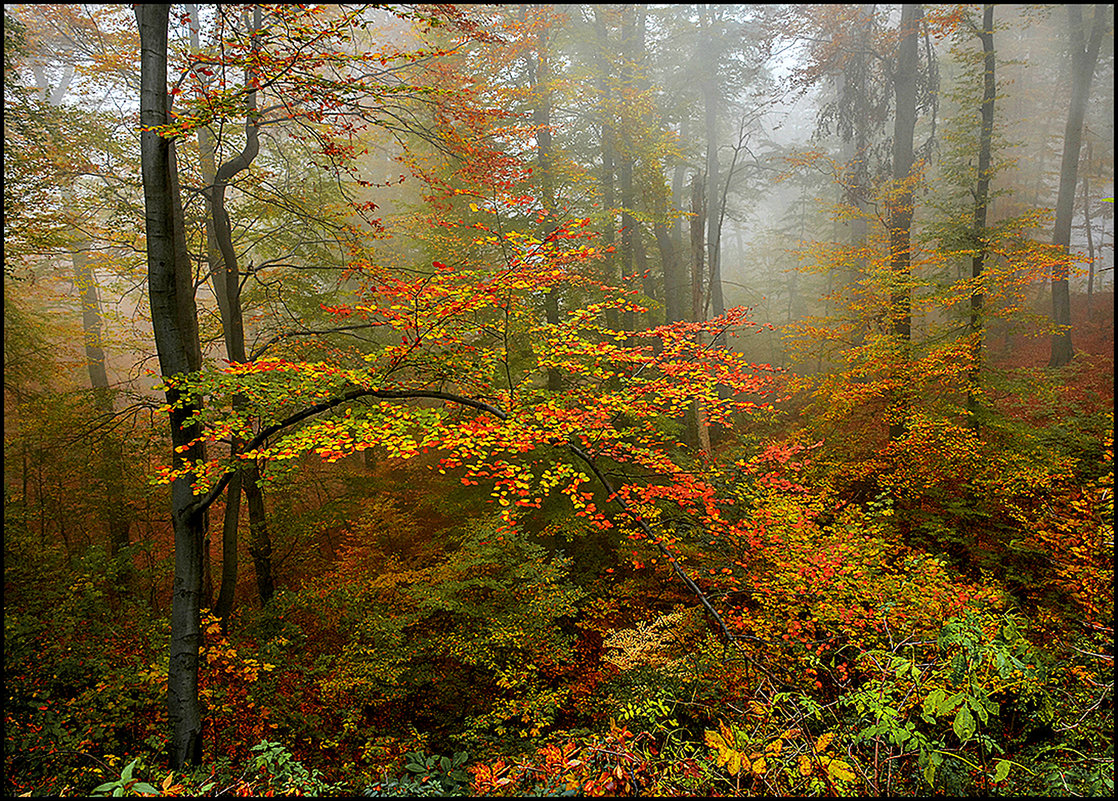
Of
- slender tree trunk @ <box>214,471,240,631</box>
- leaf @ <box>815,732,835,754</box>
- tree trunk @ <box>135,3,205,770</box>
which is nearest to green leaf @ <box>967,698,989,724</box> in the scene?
leaf @ <box>815,732,835,754</box>

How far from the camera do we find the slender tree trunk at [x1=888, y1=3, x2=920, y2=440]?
27.1 ft

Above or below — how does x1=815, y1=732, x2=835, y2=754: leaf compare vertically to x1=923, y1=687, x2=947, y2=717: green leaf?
below

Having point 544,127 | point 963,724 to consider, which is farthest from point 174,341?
point 544,127

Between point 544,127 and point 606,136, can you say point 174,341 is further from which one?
point 606,136

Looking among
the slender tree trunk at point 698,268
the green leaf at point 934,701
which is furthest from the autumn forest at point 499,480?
the slender tree trunk at point 698,268

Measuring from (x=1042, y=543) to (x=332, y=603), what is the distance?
1058 cm

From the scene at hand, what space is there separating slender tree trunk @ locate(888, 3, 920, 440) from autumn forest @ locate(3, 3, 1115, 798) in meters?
0.09

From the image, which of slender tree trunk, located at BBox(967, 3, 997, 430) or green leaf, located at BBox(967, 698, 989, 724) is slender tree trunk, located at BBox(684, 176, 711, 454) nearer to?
slender tree trunk, located at BBox(967, 3, 997, 430)

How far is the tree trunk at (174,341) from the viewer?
4180 mm

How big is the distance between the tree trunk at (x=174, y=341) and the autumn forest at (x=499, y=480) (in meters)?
0.04

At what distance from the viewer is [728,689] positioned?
598 cm

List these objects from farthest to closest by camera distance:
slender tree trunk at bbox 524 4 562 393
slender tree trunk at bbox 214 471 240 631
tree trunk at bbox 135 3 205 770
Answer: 1. slender tree trunk at bbox 524 4 562 393
2. slender tree trunk at bbox 214 471 240 631
3. tree trunk at bbox 135 3 205 770

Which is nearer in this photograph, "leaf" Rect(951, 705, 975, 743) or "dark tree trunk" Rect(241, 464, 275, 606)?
"leaf" Rect(951, 705, 975, 743)

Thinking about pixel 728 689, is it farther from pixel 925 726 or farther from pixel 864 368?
pixel 864 368
